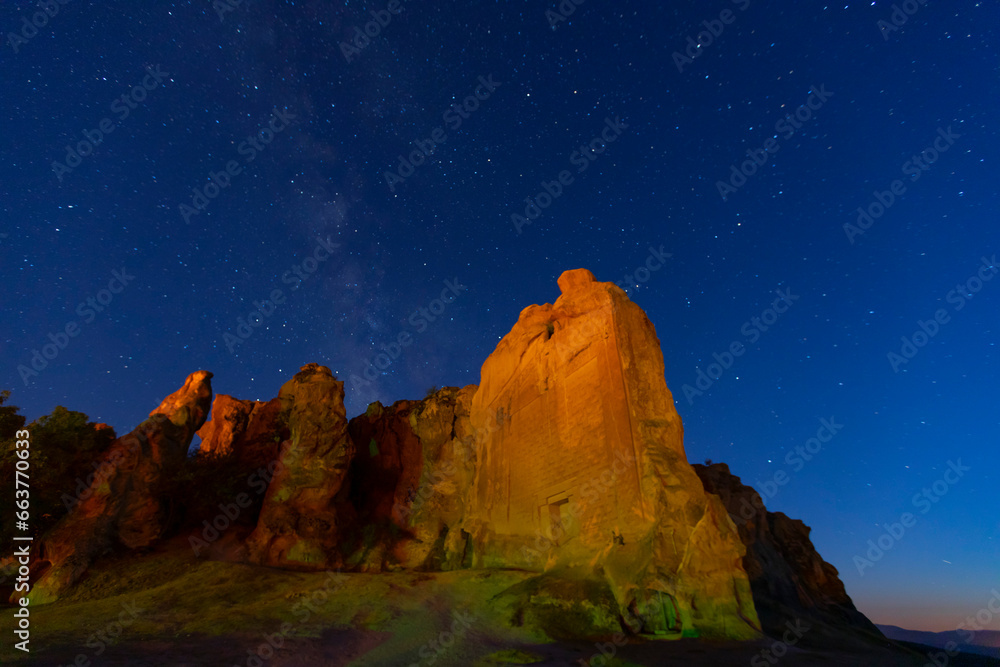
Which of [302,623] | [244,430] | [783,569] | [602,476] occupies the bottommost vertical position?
[302,623]

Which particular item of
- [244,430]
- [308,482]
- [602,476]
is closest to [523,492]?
[602,476]

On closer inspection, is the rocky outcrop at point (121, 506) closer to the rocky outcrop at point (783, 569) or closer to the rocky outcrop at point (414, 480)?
the rocky outcrop at point (414, 480)

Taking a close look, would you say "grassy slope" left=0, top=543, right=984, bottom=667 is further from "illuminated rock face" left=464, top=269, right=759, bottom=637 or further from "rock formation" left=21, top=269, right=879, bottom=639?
"illuminated rock face" left=464, top=269, right=759, bottom=637

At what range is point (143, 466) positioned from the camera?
2253 cm

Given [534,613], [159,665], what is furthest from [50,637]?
[534,613]

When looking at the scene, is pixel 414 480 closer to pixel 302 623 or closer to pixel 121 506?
pixel 121 506

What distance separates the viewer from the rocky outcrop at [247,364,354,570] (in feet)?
75.4

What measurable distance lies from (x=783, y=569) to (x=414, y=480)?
25.3m

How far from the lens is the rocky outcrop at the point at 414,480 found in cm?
2538

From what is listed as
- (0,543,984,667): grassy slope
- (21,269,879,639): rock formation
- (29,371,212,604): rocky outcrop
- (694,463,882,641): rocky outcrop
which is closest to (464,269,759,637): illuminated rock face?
(21,269,879,639): rock formation

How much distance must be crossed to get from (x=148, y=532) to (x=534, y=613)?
18.6 meters

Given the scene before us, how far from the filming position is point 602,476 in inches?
664

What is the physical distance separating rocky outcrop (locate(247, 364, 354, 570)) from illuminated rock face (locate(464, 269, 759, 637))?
24.6ft

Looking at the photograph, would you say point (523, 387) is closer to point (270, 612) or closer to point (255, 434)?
point (270, 612)
